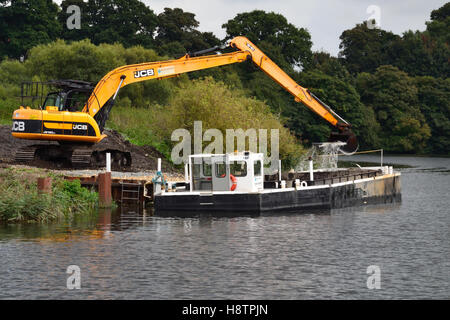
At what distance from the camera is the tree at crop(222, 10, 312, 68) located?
128 metres

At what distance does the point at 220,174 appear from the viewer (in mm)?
43438

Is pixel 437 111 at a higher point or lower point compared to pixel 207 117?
higher

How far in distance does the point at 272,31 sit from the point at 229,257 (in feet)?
327

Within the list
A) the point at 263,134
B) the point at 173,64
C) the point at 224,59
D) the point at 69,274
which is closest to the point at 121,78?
the point at 173,64

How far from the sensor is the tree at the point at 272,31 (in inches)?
5025

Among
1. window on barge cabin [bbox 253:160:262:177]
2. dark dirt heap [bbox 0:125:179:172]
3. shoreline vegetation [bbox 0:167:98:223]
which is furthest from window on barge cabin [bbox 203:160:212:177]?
dark dirt heap [bbox 0:125:179:172]

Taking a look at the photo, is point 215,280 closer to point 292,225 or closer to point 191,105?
point 292,225

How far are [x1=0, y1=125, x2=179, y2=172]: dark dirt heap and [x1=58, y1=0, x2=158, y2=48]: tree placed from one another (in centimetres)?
5714

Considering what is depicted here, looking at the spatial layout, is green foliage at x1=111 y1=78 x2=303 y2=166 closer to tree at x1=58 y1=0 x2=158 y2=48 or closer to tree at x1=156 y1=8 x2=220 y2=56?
tree at x1=58 y1=0 x2=158 y2=48

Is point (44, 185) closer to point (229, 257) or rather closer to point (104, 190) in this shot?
point (104, 190)

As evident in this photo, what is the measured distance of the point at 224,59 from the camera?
54.0 m

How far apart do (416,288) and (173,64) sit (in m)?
29.1

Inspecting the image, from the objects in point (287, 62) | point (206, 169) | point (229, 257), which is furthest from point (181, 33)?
point (229, 257)
